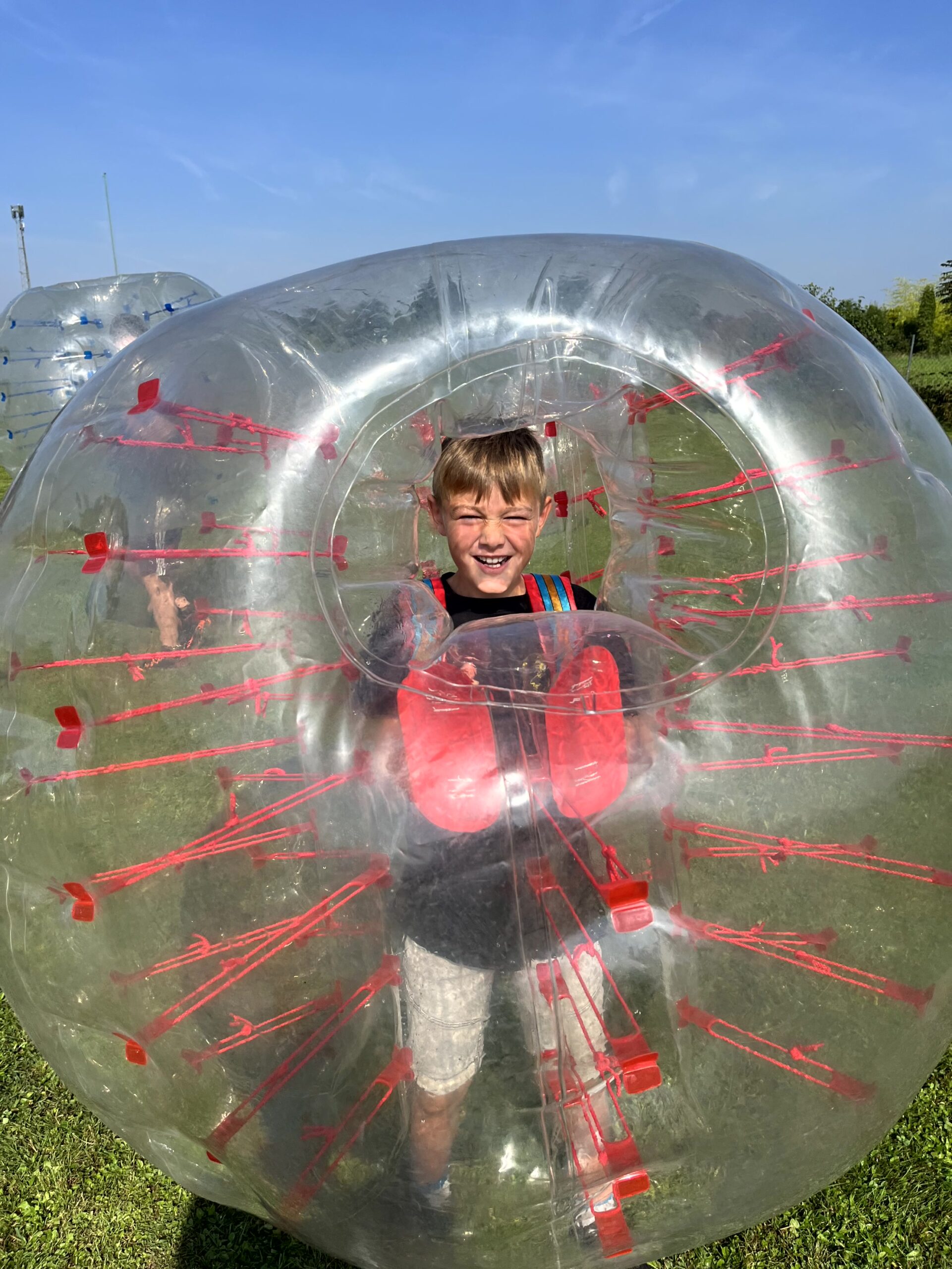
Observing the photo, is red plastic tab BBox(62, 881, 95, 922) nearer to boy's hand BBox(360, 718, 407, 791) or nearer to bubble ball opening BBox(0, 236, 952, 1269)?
bubble ball opening BBox(0, 236, 952, 1269)

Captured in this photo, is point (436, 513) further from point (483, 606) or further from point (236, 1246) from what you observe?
point (236, 1246)

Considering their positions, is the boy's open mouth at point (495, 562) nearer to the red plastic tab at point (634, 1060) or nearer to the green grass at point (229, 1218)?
the red plastic tab at point (634, 1060)

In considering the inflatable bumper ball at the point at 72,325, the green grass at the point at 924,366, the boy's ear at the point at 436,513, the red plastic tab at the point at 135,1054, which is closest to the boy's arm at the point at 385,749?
the red plastic tab at the point at 135,1054

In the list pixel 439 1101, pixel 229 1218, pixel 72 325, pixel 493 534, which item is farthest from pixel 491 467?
pixel 72 325

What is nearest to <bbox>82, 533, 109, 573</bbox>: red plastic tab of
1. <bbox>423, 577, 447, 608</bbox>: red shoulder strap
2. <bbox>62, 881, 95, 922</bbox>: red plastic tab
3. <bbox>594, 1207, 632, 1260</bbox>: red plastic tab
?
<bbox>62, 881, 95, 922</bbox>: red plastic tab

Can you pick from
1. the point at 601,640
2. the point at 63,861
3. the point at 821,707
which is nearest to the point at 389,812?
the point at 601,640

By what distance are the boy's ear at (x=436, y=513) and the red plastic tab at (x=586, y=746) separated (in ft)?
3.30

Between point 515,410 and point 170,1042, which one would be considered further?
point 515,410

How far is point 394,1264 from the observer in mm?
1986

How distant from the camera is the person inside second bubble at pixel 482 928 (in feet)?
5.87

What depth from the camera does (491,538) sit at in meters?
2.65

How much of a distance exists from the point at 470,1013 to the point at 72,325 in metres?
9.97

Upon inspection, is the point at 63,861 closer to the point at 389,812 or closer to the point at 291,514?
the point at 389,812

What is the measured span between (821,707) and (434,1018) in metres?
0.87
